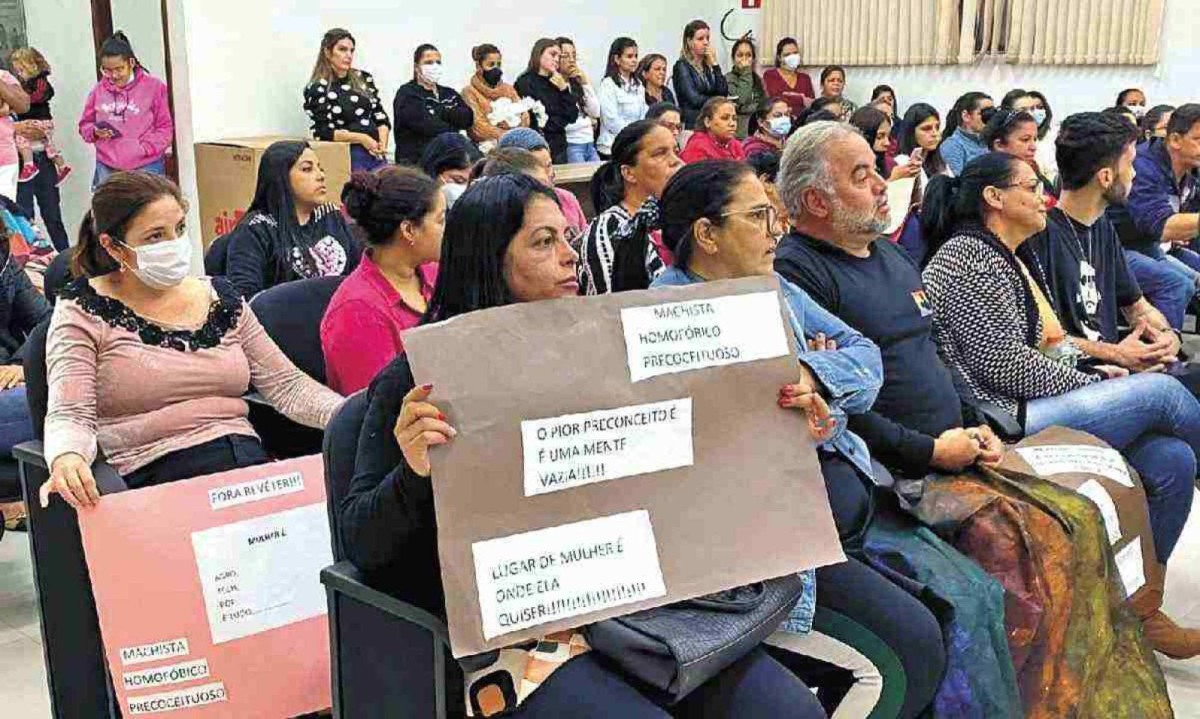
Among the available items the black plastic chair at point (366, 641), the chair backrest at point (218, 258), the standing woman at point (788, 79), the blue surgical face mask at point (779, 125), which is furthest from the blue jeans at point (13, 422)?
the standing woman at point (788, 79)

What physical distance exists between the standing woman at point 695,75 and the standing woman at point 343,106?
2962 mm

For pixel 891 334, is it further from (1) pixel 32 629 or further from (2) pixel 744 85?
(2) pixel 744 85

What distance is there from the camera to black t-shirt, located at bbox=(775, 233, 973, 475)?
2.38m

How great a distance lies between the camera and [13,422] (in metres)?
2.87

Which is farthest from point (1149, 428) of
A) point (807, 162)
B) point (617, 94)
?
point (617, 94)

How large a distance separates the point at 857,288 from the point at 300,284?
1.24 meters

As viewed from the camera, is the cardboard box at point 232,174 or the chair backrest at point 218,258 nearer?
the chair backrest at point 218,258

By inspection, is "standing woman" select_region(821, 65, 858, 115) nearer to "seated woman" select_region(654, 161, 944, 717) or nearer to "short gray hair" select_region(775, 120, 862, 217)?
"short gray hair" select_region(775, 120, 862, 217)

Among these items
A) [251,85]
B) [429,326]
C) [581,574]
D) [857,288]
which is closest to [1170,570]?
[857,288]

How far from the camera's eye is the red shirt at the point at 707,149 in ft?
20.7

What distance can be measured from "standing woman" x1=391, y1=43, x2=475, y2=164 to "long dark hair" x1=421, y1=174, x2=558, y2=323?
6355mm

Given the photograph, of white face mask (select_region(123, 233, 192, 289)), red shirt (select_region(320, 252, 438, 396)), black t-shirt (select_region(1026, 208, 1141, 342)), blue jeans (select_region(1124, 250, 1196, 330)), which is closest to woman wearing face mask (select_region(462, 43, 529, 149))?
blue jeans (select_region(1124, 250, 1196, 330))

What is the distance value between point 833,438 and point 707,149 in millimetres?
4383

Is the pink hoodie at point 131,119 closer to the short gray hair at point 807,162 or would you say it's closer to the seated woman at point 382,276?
Result: the seated woman at point 382,276
